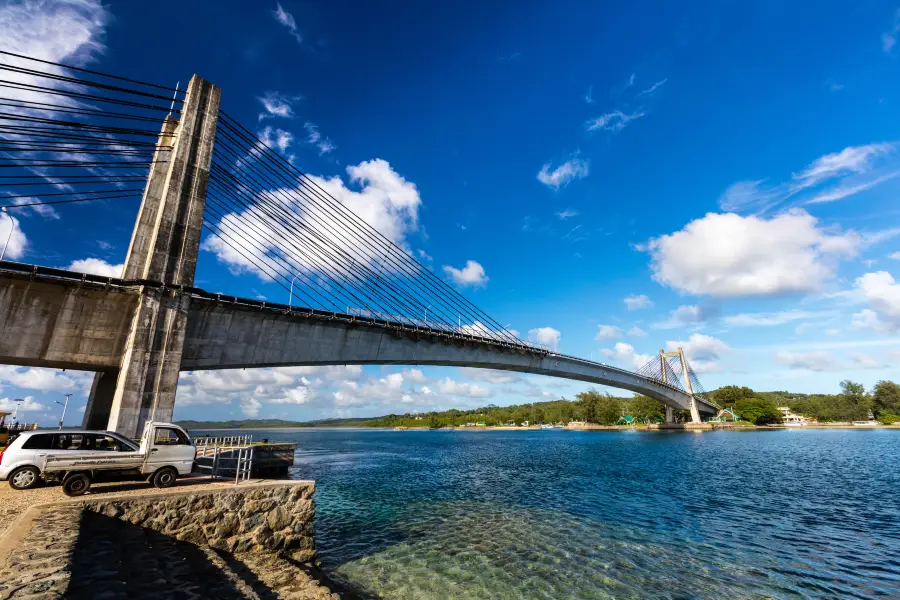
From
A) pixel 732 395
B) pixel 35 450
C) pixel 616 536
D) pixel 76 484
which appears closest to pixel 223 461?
pixel 35 450

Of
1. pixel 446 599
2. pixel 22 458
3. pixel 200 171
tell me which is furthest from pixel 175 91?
pixel 446 599

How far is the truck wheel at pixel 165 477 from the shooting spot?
1284 cm

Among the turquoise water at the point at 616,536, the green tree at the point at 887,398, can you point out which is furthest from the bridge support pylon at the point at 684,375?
the turquoise water at the point at 616,536

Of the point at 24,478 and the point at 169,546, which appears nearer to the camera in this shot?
the point at 169,546

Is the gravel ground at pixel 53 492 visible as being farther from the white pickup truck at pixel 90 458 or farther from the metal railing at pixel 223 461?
the metal railing at pixel 223 461

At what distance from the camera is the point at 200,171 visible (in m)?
22.6

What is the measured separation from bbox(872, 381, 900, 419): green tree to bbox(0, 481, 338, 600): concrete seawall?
176 meters

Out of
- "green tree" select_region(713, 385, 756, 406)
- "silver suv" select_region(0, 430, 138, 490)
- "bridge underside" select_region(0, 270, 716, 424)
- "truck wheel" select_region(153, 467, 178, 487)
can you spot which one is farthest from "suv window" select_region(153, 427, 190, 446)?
"green tree" select_region(713, 385, 756, 406)

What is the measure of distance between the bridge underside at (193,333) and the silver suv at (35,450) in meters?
8.45

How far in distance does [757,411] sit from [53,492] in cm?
15874

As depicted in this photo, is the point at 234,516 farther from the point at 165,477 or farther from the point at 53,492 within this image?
the point at 53,492

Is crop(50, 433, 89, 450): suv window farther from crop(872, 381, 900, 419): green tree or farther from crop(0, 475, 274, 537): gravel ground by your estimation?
crop(872, 381, 900, 419): green tree

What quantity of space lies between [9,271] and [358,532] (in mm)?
19848

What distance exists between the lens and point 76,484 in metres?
11.3
